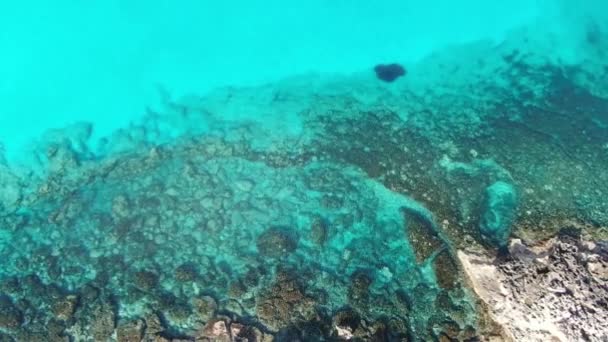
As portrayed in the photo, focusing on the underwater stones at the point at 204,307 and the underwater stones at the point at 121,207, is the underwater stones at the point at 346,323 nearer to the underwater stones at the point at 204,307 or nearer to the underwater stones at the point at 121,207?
the underwater stones at the point at 204,307

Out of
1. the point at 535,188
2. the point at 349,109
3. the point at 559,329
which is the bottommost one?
the point at 559,329

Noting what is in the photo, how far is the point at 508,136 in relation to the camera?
11.3 meters

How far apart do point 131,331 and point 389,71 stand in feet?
30.1

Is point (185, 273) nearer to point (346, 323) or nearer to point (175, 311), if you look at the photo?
point (175, 311)

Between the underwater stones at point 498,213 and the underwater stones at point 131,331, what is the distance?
670cm

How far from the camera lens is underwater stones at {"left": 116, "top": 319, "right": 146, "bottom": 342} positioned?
8493mm

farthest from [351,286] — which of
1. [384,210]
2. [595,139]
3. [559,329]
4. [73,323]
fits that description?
[595,139]

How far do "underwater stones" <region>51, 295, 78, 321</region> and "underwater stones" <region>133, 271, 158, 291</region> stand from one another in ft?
3.76

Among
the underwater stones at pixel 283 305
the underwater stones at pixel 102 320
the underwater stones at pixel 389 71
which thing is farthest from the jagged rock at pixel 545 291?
the underwater stones at pixel 102 320

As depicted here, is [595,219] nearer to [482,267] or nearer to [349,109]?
[482,267]

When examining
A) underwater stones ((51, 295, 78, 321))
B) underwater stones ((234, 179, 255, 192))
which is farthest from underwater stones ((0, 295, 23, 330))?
underwater stones ((234, 179, 255, 192))

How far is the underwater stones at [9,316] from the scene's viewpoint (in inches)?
344

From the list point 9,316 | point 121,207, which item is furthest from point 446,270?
point 9,316

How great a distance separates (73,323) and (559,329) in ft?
27.9
